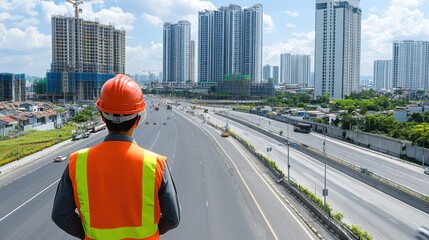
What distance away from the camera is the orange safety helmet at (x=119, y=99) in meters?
2.55

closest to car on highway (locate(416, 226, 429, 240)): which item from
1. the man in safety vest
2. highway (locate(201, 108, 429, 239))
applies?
highway (locate(201, 108, 429, 239))

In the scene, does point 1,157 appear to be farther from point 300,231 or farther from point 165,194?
point 165,194

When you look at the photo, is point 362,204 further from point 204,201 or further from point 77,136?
point 77,136

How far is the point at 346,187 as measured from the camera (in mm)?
30328

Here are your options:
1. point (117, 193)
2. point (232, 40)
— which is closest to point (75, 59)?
point (232, 40)

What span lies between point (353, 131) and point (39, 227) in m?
44.9

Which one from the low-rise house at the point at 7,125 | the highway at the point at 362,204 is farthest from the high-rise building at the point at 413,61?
the low-rise house at the point at 7,125

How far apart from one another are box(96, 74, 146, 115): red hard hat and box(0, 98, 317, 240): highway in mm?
15857

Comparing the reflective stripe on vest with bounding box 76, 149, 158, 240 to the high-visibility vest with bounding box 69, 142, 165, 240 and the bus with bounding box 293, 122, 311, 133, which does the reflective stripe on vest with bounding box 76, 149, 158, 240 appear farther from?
the bus with bounding box 293, 122, 311, 133

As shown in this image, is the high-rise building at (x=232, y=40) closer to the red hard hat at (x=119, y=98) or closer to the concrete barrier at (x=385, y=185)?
the concrete barrier at (x=385, y=185)

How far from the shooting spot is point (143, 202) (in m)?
2.45

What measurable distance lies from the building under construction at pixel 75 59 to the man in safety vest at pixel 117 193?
129 meters

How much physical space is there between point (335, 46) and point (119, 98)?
127 metres

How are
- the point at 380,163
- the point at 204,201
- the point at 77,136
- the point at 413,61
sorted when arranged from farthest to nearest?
the point at 413,61 → the point at 77,136 → the point at 380,163 → the point at 204,201
